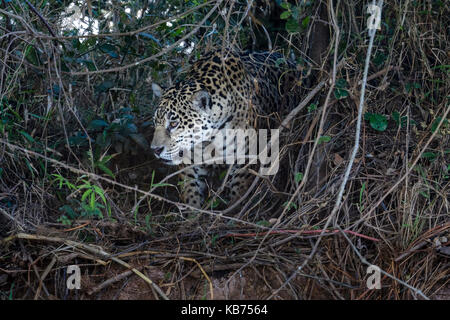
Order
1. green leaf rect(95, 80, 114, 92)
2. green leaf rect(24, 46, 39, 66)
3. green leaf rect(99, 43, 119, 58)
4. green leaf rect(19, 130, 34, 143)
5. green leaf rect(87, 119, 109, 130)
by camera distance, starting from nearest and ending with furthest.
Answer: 1. green leaf rect(19, 130, 34, 143)
2. green leaf rect(24, 46, 39, 66)
3. green leaf rect(87, 119, 109, 130)
4. green leaf rect(99, 43, 119, 58)
5. green leaf rect(95, 80, 114, 92)

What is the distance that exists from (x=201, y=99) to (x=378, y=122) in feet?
5.40

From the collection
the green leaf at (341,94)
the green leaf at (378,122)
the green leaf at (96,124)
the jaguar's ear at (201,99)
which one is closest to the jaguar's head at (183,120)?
the jaguar's ear at (201,99)

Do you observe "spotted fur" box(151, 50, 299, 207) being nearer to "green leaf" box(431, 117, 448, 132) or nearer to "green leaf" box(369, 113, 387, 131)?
"green leaf" box(369, 113, 387, 131)

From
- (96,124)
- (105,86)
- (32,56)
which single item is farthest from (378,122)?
(32,56)

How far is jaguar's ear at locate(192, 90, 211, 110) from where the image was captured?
496 centimetres

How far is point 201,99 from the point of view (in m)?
4.98

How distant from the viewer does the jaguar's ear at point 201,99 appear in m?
4.96

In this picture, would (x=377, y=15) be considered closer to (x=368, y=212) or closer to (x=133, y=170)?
(x=368, y=212)

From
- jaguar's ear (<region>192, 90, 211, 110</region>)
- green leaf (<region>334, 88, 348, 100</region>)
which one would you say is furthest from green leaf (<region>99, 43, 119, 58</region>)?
green leaf (<region>334, 88, 348, 100</region>)

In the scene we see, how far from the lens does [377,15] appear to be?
3.75 metres

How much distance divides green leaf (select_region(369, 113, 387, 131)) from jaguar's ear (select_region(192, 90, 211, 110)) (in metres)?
1.54

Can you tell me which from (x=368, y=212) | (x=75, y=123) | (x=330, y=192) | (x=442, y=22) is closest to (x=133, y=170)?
(x=75, y=123)

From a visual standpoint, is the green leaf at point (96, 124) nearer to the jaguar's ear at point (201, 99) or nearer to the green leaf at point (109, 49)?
the green leaf at point (109, 49)
